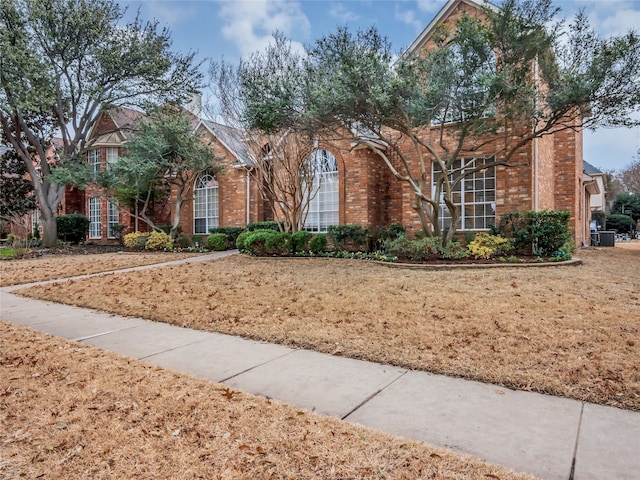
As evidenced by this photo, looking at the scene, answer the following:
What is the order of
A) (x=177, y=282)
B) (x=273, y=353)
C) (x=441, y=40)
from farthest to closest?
(x=441, y=40), (x=177, y=282), (x=273, y=353)

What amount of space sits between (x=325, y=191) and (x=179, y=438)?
14.0 meters

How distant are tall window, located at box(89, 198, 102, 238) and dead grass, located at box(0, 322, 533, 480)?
22762 mm

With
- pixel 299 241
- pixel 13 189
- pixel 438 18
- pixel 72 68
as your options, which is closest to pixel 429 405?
pixel 299 241

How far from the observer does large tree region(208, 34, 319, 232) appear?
37.7 feet

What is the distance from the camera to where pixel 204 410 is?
10.3 feet

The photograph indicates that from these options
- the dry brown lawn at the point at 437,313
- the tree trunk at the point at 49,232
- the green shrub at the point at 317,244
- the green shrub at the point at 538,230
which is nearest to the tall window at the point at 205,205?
the tree trunk at the point at 49,232

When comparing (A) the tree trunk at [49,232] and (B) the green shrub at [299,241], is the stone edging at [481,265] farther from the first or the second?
(A) the tree trunk at [49,232]

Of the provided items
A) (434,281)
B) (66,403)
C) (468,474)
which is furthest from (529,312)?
(66,403)

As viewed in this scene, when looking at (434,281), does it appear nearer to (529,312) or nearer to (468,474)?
(529,312)

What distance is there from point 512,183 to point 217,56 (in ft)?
36.5

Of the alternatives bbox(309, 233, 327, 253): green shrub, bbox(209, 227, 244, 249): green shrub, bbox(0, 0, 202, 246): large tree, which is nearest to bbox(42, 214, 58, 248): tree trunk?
bbox(0, 0, 202, 246): large tree

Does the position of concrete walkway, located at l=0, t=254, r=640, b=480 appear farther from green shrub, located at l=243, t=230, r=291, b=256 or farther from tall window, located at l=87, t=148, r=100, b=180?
tall window, located at l=87, t=148, r=100, b=180

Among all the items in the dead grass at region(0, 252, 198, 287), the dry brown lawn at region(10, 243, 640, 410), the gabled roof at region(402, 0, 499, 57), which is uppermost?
the gabled roof at region(402, 0, 499, 57)

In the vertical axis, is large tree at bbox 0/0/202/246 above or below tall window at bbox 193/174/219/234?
above
